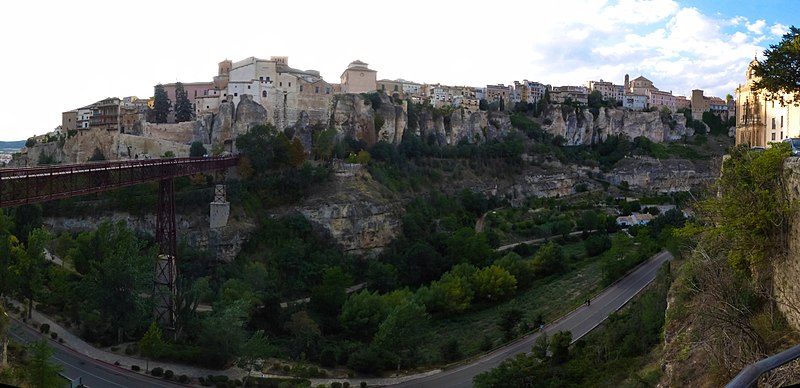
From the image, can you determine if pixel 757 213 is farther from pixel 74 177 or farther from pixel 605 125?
pixel 605 125

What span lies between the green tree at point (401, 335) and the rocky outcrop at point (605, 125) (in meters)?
49.9

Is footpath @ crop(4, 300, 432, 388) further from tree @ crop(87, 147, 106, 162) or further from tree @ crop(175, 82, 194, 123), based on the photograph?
tree @ crop(175, 82, 194, 123)

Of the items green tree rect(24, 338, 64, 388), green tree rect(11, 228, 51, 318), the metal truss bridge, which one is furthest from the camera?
green tree rect(11, 228, 51, 318)

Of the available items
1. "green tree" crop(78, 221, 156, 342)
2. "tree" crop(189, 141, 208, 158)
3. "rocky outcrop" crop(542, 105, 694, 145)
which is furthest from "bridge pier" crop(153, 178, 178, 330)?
"rocky outcrop" crop(542, 105, 694, 145)

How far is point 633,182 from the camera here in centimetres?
6147

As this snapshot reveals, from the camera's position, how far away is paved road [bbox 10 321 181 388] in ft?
57.0

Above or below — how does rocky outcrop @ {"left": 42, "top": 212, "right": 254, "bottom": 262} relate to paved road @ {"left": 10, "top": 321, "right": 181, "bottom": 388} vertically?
above

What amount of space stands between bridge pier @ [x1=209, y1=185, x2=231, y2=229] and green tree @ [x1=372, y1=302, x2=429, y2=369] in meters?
14.6

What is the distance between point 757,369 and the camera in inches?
98.6

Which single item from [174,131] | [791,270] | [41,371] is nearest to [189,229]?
[174,131]

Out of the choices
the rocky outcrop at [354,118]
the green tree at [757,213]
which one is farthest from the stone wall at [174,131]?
the green tree at [757,213]

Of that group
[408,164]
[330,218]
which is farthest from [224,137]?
[408,164]

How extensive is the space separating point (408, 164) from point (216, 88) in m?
16.2

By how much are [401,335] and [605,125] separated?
56990mm
